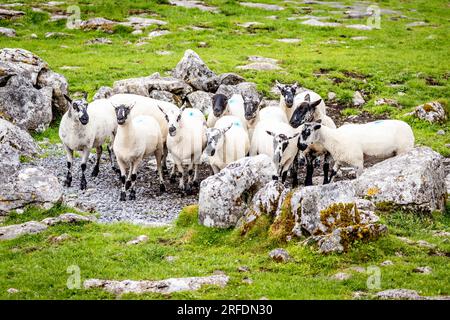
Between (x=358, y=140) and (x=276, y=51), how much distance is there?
64.4 feet

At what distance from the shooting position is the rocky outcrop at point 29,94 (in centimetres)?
2763

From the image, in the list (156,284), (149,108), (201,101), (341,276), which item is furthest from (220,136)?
(156,284)

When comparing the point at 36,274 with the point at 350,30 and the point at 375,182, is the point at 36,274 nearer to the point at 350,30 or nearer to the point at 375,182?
the point at 375,182

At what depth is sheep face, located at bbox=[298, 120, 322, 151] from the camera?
70.4ft

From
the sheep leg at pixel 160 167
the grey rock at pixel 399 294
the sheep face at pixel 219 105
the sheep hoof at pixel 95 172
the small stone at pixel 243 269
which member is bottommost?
the sheep hoof at pixel 95 172

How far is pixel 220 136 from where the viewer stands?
70.8 ft

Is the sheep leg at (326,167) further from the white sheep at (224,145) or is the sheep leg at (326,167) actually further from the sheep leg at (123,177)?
the sheep leg at (123,177)

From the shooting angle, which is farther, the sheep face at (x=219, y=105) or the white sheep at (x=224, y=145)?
the sheep face at (x=219, y=105)

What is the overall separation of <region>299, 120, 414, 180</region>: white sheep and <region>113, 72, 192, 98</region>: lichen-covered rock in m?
9.86

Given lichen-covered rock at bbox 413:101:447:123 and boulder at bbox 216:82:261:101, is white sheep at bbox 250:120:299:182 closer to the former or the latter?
boulder at bbox 216:82:261:101

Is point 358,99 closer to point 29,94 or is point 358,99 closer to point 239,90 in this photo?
point 239,90

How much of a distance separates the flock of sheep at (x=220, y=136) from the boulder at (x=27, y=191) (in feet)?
10.0

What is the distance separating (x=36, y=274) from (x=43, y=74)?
17394 millimetres

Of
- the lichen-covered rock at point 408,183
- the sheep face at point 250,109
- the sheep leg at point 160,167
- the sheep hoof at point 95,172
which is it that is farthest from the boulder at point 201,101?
the lichen-covered rock at point 408,183
